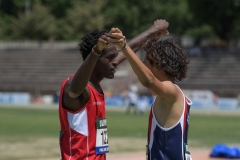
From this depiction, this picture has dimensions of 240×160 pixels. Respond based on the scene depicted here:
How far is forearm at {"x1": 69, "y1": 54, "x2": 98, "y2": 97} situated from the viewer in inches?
194

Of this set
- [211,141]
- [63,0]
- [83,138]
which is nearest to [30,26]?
[63,0]

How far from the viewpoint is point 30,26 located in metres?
72.7

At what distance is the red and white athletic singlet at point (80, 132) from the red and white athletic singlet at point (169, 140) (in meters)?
0.72

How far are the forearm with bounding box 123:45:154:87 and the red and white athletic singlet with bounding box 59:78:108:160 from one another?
39.9 inches

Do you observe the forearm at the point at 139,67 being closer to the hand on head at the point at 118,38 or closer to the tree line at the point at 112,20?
the hand on head at the point at 118,38

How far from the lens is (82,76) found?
16.4 feet

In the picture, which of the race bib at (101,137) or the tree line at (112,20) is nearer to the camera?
the race bib at (101,137)

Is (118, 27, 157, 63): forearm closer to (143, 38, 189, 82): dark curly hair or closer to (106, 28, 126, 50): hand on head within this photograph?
(143, 38, 189, 82): dark curly hair

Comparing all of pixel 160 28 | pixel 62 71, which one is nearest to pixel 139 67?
pixel 160 28

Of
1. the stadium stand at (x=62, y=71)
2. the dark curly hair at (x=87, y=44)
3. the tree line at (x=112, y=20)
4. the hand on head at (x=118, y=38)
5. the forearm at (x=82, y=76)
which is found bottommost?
the forearm at (x=82, y=76)

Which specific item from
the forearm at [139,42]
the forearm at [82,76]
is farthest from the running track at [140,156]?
the forearm at [82,76]

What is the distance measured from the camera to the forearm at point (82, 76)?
194 inches

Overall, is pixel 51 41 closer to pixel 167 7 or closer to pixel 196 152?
pixel 167 7

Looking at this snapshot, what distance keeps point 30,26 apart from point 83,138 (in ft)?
225
